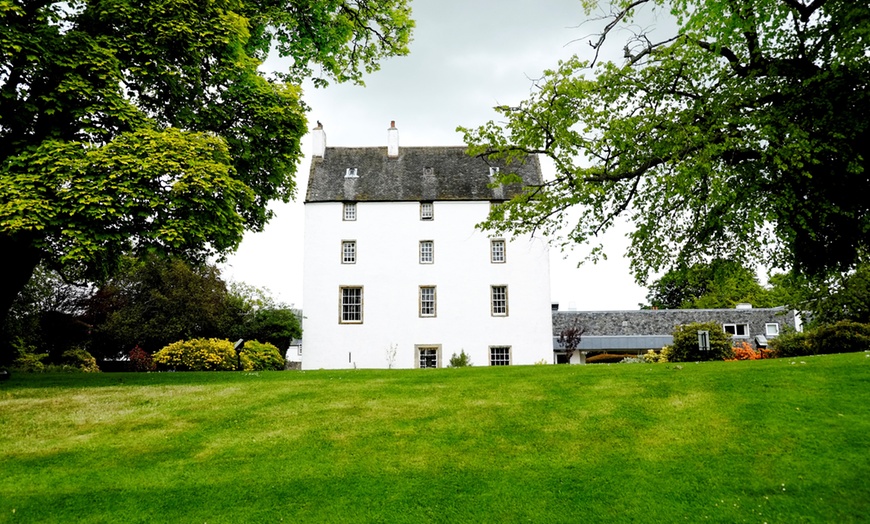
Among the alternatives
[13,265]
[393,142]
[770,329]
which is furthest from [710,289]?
[13,265]

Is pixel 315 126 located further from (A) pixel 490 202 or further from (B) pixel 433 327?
(B) pixel 433 327

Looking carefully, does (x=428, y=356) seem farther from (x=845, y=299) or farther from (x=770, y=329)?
(x=770, y=329)

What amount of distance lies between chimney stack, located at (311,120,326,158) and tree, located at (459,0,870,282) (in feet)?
79.8

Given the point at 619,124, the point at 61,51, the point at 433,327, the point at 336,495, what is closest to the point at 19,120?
the point at 61,51

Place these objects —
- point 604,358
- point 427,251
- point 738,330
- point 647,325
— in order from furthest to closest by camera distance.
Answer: point 738,330 → point 647,325 → point 604,358 → point 427,251

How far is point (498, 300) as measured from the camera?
36.0 meters

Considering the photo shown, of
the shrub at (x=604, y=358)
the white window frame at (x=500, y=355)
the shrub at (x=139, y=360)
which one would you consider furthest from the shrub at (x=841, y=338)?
the shrub at (x=139, y=360)

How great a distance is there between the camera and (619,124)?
46.8 ft

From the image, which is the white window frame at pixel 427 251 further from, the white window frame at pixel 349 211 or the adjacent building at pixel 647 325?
the adjacent building at pixel 647 325

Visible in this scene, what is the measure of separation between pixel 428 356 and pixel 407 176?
37.5 feet

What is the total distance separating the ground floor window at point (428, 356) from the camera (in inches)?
1394

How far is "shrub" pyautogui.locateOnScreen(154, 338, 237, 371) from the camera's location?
92.7ft

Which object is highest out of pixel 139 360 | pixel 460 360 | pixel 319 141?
pixel 319 141

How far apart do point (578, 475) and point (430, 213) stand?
2942 centimetres
